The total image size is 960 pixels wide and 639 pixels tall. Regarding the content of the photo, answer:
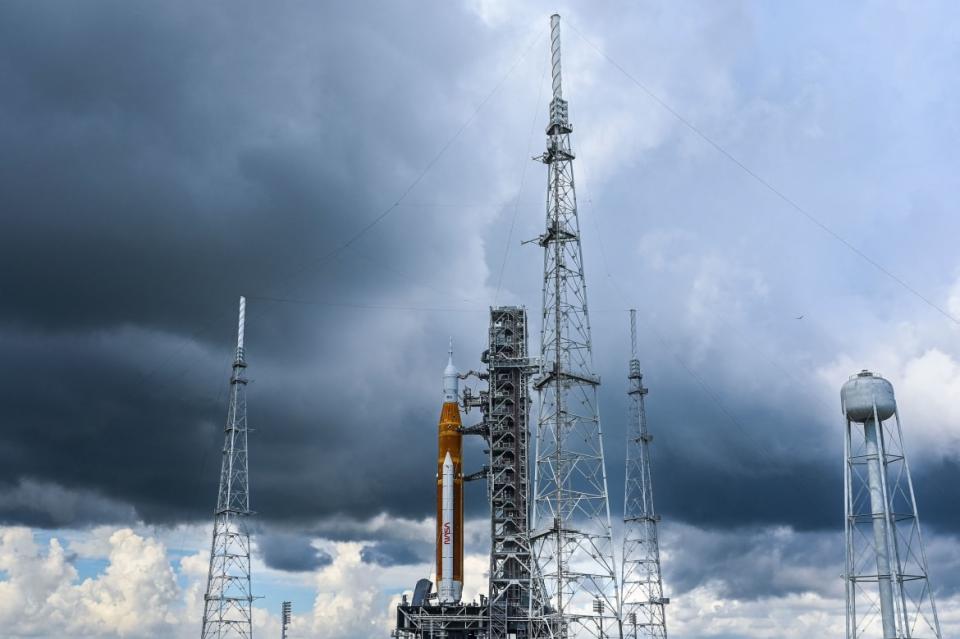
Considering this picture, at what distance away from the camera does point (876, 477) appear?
6178cm

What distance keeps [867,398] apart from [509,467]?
152 feet

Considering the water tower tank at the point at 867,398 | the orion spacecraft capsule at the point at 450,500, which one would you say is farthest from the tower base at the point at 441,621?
the water tower tank at the point at 867,398

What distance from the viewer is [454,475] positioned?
340 feet

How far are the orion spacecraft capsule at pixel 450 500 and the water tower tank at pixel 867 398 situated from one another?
160 feet

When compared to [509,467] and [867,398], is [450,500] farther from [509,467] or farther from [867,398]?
A: [867,398]

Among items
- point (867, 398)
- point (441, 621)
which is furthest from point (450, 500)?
point (867, 398)

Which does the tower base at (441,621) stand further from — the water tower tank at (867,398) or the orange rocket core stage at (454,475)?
the water tower tank at (867,398)

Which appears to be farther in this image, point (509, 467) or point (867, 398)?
point (509, 467)

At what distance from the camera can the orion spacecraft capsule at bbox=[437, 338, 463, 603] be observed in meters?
101

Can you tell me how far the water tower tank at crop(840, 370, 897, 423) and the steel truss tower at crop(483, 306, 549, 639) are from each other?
1663 inches

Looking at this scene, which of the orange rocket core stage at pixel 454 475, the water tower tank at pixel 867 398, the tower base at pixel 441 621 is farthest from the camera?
the orange rocket core stage at pixel 454 475

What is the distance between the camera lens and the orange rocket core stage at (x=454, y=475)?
102 meters

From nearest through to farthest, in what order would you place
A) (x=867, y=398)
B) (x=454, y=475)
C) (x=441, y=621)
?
(x=867, y=398)
(x=441, y=621)
(x=454, y=475)

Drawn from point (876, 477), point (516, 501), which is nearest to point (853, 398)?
point (876, 477)
